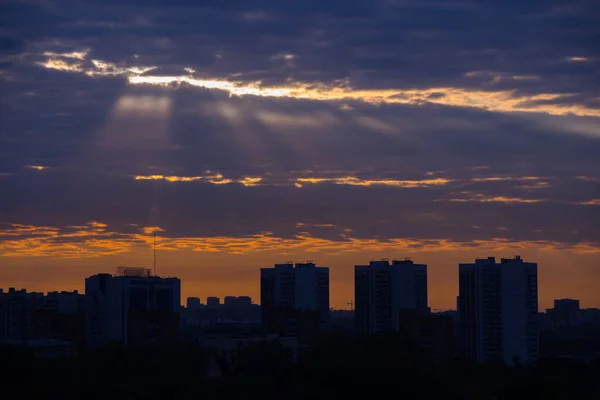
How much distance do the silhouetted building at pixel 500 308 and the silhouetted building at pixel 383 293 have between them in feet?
24.8

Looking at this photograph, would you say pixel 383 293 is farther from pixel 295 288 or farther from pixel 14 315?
pixel 14 315

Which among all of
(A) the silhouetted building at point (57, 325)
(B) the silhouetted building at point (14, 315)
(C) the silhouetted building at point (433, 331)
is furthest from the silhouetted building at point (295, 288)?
(B) the silhouetted building at point (14, 315)

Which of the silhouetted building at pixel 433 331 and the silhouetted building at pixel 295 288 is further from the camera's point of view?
the silhouetted building at pixel 295 288

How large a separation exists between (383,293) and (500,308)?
11249 millimetres

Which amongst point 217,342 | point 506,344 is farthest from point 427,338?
point 217,342

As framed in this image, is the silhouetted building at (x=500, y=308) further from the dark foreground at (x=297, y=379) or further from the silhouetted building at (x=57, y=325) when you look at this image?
the dark foreground at (x=297, y=379)

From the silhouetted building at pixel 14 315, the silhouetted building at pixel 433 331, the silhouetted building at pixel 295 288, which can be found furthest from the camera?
the silhouetted building at pixel 295 288

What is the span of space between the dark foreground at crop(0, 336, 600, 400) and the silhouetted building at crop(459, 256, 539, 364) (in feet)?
98.8

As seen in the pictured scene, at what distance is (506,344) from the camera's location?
2739 inches

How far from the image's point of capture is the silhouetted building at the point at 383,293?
258ft

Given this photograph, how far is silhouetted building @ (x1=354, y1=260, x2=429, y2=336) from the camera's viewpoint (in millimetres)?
78562

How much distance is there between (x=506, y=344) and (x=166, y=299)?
96.0 ft

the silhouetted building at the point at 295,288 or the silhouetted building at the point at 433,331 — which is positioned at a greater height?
the silhouetted building at the point at 295,288

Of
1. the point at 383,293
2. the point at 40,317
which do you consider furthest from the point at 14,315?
the point at 383,293
